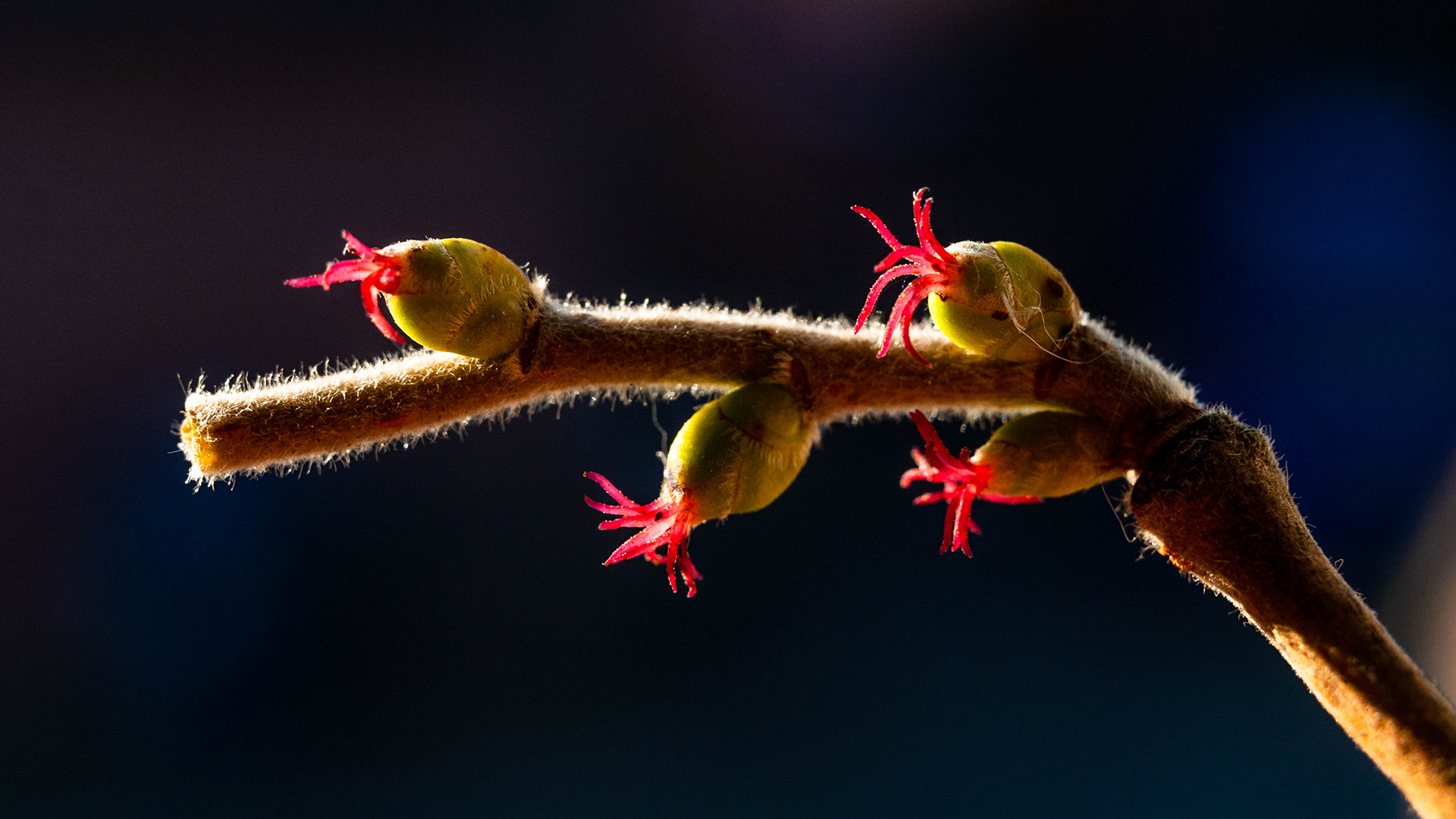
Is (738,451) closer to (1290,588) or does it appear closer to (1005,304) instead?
(1005,304)

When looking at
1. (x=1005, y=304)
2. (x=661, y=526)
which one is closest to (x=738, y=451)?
(x=661, y=526)

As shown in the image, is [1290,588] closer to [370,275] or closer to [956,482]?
[956,482]

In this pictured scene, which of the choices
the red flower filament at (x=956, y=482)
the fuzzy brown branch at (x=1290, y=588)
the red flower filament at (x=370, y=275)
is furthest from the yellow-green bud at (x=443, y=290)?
the fuzzy brown branch at (x=1290, y=588)

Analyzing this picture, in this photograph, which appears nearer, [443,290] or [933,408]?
[443,290]

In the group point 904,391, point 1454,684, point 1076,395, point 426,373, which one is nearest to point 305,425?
point 426,373

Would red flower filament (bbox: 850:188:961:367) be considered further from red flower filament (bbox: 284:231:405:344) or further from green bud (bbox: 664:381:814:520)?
red flower filament (bbox: 284:231:405:344)

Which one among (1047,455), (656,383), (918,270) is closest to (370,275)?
(656,383)

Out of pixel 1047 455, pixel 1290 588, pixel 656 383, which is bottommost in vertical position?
pixel 1290 588

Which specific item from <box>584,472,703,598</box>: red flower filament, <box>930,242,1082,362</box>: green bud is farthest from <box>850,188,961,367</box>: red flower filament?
<box>584,472,703,598</box>: red flower filament

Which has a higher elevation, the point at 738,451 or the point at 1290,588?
the point at 738,451

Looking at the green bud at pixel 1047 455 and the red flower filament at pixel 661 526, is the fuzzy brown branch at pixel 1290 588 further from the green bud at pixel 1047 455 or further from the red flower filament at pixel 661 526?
the red flower filament at pixel 661 526
